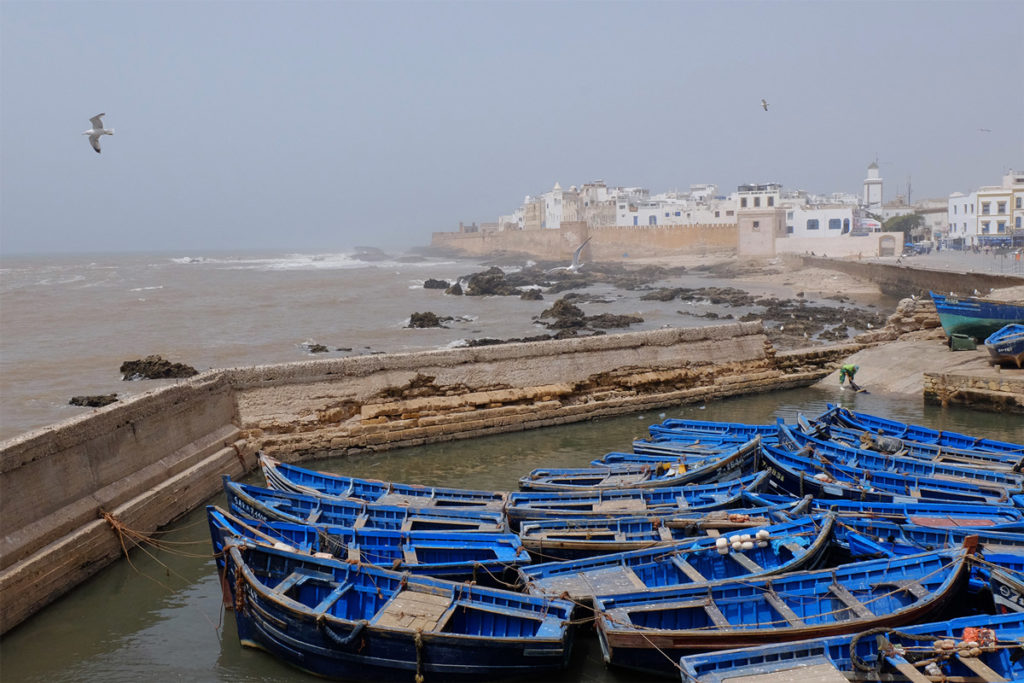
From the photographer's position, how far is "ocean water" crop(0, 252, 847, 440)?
22.5 meters

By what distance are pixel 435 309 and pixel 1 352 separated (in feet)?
62.2

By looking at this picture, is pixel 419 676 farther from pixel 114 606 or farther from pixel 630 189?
pixel 630 189

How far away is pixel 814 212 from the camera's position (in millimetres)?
66688

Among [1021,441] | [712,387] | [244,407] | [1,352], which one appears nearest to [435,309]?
[1,352]

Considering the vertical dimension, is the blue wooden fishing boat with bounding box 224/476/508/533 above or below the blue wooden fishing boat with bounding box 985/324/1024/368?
below

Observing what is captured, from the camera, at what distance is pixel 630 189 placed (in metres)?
109

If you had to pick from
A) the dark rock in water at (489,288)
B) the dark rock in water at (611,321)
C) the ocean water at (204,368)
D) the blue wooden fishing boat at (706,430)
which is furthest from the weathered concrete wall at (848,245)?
the blue wooden fishing boat at (706,430)

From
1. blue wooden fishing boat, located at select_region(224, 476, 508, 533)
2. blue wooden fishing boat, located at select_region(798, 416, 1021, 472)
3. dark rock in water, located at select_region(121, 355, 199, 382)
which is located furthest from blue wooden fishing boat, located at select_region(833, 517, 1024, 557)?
dark rock in water, located at select_region(121, 355, 199, 382)

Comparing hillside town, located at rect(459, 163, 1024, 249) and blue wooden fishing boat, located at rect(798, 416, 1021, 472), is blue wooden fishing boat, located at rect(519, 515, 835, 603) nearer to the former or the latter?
blue wooden fishing boat, located at rect(798, 416, 1021, 472)

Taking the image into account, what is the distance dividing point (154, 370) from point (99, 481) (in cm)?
1265

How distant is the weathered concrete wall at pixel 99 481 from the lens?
336 inches

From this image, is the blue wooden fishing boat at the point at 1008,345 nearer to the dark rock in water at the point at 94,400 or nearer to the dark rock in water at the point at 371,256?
the dark rock in water at the point at 94,400

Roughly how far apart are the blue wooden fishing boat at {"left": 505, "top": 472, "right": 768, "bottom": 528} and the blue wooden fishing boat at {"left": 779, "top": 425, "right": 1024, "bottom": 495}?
1846mm

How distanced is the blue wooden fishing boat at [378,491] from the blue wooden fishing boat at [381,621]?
2.30 meters
